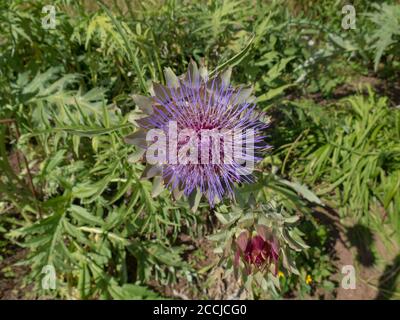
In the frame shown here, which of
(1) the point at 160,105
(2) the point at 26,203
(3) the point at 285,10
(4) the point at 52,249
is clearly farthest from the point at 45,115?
(3) the point at 285,10

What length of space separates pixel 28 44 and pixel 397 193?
1.97m

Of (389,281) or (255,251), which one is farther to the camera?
(389,281)

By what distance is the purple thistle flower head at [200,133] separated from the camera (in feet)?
3.76

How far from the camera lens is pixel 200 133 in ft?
4.03

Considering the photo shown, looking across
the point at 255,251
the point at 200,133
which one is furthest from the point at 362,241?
the point at 200,133

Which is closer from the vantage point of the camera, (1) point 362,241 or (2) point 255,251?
(2) point 255,251

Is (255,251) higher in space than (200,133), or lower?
lower

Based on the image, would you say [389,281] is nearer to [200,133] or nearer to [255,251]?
[255,251]

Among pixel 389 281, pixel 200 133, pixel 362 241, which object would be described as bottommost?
pixel 389 281

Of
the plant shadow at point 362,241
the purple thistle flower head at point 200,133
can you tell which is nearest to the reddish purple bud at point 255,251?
the purple thistle flower head at point 200,133

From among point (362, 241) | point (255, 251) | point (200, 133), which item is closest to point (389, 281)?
point (362, 241)

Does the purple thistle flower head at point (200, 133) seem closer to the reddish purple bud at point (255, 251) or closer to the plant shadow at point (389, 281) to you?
the reddish purple bud at point (255, 251)

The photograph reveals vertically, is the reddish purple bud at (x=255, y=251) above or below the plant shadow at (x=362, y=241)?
above

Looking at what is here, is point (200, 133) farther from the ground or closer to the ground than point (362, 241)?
farther from the ground
